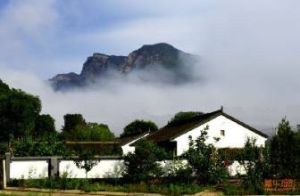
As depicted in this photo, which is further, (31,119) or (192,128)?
(31,119)

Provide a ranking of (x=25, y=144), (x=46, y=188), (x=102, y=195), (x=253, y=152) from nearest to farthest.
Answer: (x=102, y=195) < (x=46, y=188) < (x=253, y=152) < (x=25, y=144)

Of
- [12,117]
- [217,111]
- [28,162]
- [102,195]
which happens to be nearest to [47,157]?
[28,162]

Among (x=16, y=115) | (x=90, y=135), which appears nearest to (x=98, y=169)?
(x=16, y=115)

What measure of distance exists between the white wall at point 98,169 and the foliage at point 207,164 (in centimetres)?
447

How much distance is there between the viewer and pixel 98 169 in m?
37.0

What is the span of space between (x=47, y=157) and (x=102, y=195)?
7.65 meters

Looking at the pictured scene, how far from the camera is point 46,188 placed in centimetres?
3247

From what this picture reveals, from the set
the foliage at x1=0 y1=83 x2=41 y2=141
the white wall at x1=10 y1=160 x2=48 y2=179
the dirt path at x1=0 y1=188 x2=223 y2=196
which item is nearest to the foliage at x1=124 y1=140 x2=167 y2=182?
the dirt path at x1=0 y1=188 x2=223 y2=196

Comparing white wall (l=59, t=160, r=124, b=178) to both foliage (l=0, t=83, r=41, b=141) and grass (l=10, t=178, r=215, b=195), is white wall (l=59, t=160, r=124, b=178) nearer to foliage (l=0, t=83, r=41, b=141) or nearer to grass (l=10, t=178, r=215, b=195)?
grass (l=10, t=178, r=215, b=195)

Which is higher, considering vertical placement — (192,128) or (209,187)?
(192,128)

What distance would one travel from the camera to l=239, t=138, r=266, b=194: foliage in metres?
33.2

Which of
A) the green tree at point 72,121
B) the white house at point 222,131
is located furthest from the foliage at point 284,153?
the green tree at point 72,121

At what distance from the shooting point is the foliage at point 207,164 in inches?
1361

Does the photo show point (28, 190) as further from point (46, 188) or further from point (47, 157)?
point (47, 157)
